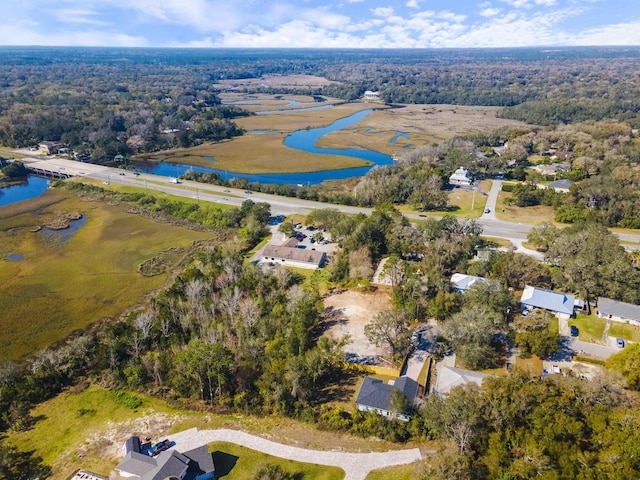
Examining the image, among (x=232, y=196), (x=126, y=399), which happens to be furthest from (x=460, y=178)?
(x=126, y=399)

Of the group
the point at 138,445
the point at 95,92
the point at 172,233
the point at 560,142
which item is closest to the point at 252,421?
the point at 138,445

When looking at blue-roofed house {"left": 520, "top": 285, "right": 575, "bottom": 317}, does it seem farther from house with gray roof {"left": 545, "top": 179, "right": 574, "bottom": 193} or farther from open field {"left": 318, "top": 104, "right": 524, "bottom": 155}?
open field {"left": 318, "top": 104, "right": 524, "bottom": 155}

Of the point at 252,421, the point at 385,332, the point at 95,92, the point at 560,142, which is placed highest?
the point at 95,92

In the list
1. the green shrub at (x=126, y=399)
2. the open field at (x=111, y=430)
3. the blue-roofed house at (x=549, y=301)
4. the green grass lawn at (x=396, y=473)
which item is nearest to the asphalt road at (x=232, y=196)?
the blue-roofed house at (x=549, y=301)

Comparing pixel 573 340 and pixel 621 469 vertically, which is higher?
pixel 621 469

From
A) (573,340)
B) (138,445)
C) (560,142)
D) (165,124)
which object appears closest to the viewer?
(138,445)

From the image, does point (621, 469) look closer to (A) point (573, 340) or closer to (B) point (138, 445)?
(A) point (573, 340)

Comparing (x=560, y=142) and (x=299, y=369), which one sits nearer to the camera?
(x=299, y=369)
